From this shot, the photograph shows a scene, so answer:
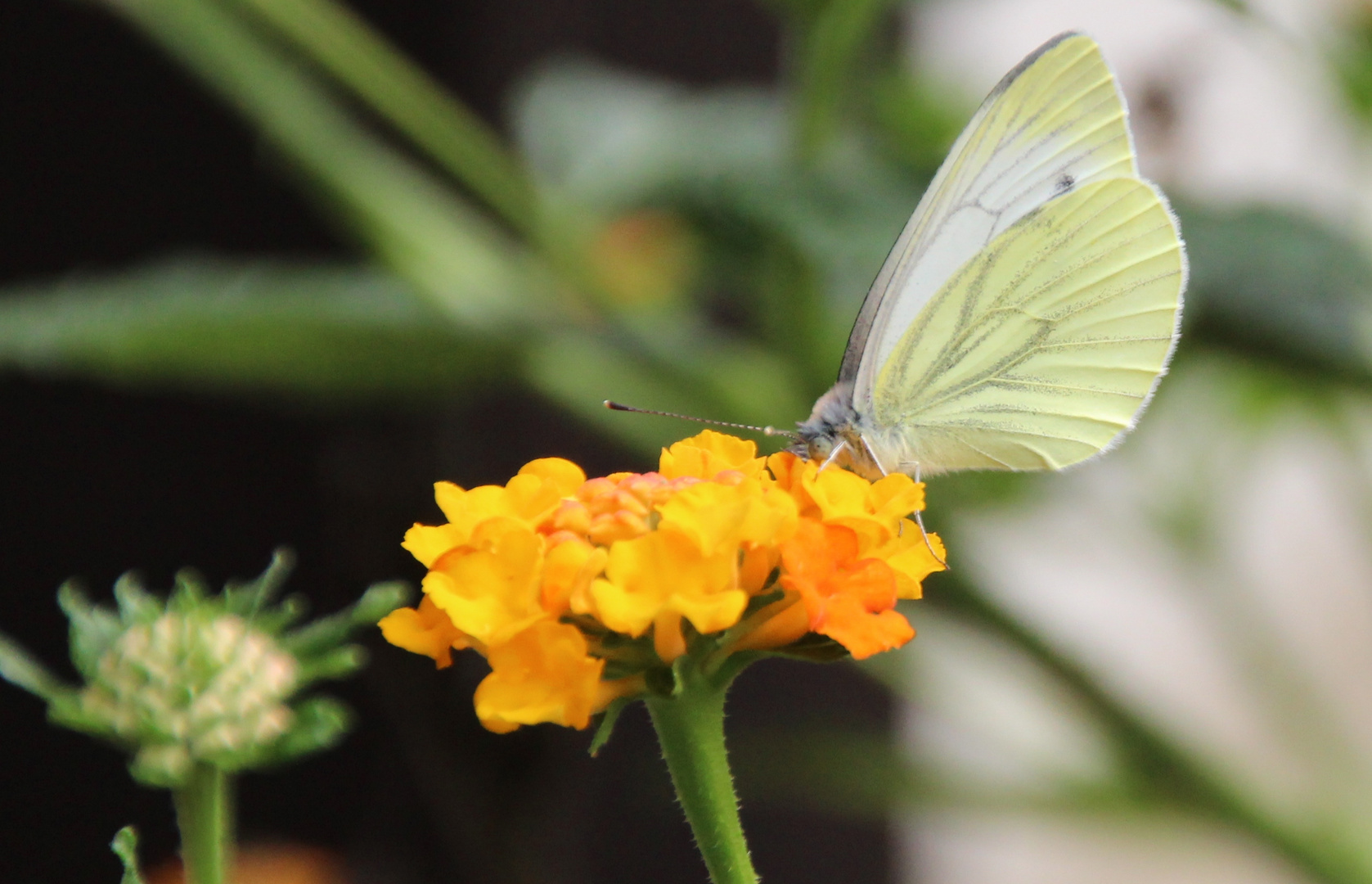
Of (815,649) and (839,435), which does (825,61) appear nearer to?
(839,435)

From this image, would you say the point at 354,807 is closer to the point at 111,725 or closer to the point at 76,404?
the point at 76,404

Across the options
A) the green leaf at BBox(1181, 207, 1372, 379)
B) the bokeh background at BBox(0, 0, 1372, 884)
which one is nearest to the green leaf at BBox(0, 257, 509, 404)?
the bokeh background at BBox(0, 0, 1372, 884)

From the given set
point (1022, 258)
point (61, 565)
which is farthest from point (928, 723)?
point (1022, 258)

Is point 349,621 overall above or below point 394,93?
below

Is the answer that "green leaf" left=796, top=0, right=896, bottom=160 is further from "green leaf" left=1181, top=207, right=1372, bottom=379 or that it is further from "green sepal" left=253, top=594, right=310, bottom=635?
"green sepal" left=253, top=594, right=310, bottom=635

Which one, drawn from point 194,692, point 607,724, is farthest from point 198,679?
point 607,724

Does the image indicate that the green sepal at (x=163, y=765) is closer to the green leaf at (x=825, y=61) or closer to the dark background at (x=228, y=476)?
the green leaf at (x=825, y=61)
